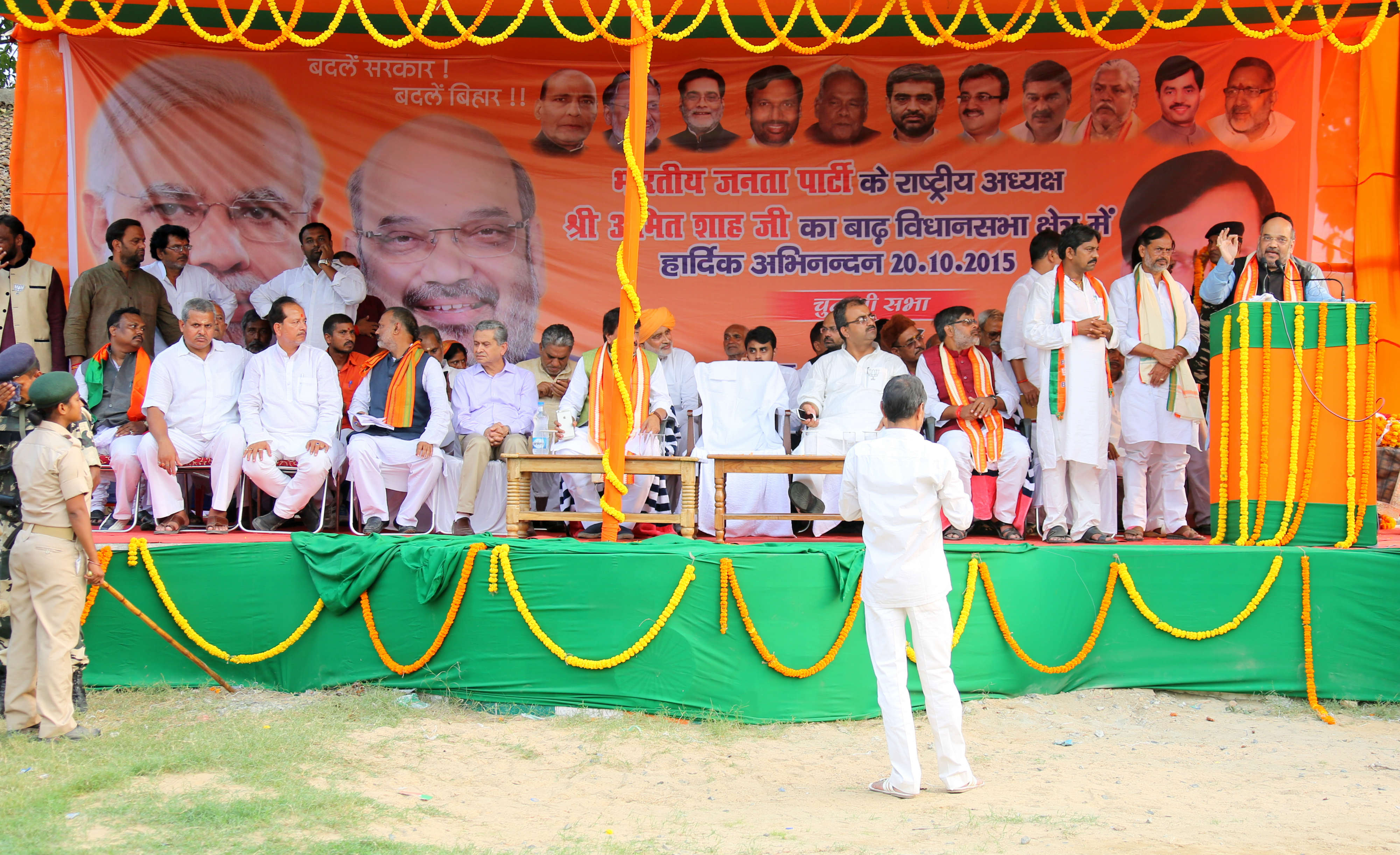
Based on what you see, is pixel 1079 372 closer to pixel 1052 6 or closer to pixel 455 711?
pixel 1052 6

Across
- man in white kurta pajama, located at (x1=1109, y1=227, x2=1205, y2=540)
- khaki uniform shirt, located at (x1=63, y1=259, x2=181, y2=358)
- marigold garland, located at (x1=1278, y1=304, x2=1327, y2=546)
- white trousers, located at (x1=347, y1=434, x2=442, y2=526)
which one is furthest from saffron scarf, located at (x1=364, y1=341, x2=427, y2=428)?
marigold garland, located at (x1=1278, y1=304, x2=1327, y2=546)

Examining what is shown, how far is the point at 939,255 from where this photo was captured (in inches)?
316

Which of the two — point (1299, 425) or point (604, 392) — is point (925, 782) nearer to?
point (1299, 425)

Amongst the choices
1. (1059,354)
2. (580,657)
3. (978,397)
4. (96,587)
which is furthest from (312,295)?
(1059,354)

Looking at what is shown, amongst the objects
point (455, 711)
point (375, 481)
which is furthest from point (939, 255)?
point (455, 711)

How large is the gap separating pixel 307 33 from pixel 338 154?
0.79m

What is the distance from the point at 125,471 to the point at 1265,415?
568 centimetres

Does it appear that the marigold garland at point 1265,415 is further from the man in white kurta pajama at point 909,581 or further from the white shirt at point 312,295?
the white shirt at point 312,295

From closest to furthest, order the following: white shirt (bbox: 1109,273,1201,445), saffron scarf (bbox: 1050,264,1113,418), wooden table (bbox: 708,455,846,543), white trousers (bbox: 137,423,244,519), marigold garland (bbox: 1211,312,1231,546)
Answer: marigold garland (bbox: 1211,312,1231,546), wooden table (bbox: 708,455,846,543), white trousers (bbox: 137,423,244,519), saffron scarf (bbox: 1050,264,1113,418), white shirt (bbox: 1109,273,1201,445)

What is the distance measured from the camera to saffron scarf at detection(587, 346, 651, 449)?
6.42 meters

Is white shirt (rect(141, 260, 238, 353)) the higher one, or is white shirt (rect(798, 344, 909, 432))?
white shirt (rect(141, 260, 238, 353))

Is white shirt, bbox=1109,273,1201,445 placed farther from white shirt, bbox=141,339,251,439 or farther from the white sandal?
white shirt, bbox=141,339,251,439

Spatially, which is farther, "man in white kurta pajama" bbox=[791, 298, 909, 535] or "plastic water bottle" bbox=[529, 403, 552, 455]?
"man in white kurta pajama" bbox=[791, 298, 909, 535]

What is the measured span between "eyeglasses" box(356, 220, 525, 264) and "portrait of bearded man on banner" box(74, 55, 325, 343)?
51 centimetres
